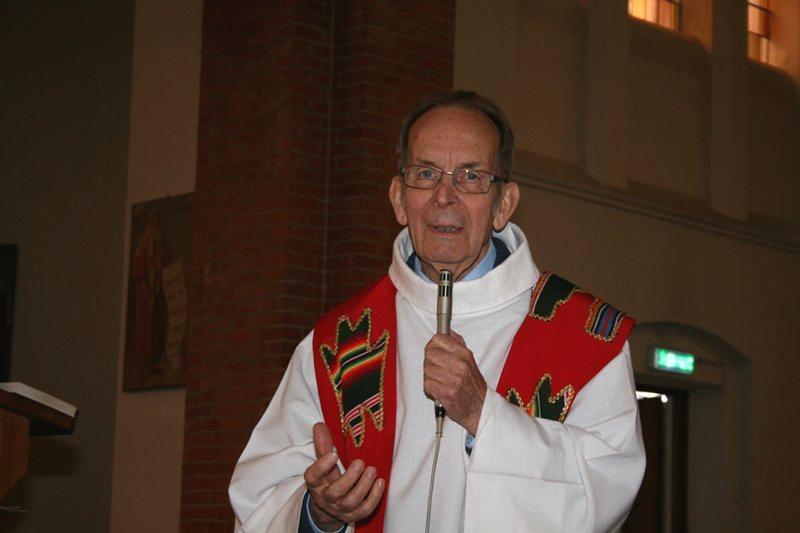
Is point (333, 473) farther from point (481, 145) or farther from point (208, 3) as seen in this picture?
point (208, 3)

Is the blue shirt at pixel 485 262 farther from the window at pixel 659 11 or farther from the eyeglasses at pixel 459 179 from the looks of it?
the window at pixel 659 11

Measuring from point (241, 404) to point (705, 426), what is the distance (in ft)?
14.1

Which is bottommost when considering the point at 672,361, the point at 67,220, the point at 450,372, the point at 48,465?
the point at 48,465

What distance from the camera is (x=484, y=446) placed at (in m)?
3.00

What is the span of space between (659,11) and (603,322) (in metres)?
7.14

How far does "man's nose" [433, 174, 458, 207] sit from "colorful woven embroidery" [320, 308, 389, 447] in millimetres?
424

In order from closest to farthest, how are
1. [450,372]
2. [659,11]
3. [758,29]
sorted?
[450,372] → [659,11] → [758,29]

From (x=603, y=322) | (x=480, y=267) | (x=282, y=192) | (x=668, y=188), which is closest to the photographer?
(x=603, y=322)

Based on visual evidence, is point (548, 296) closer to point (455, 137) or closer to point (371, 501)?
point (455, 137)

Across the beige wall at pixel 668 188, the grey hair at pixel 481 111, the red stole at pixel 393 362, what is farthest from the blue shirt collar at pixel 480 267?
the beige wall at pixel 668 188

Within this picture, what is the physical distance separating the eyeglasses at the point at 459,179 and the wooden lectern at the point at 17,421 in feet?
4.98

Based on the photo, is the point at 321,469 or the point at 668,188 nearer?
the point at 321,469

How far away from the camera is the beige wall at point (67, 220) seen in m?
8.90

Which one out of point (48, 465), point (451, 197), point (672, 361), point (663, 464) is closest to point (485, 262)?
point (451, 197)
